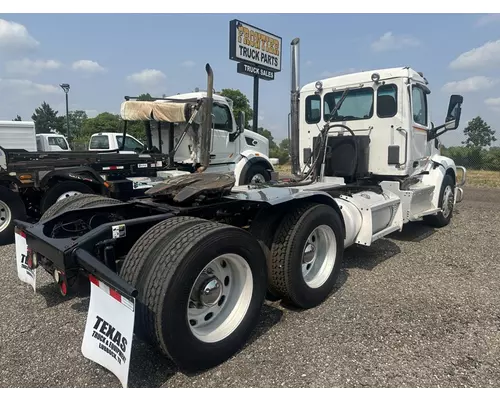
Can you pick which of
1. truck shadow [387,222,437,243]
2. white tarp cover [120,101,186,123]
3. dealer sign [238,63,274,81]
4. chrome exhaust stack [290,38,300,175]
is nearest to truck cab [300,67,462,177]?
chrome exhaust stack [290,38,300,175]

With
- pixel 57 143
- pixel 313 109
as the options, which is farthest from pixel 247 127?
pixel 313 109

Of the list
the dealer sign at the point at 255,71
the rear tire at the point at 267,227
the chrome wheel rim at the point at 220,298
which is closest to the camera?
the chrome wheel rim at the point at 220,298

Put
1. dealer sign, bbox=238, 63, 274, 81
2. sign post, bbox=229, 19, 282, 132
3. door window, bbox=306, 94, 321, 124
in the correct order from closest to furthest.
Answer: door window, bbox=306, 94, 321, 124 → sign post, bbox=229, 19, 282, 132 → dealer sign, bbox=238, 63, 274, 81

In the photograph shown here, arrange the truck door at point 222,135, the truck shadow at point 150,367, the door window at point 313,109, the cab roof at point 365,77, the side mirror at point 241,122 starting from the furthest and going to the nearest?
the side mirror at point 241,122 → the truck door at point 222,135 → the door window at point 313,109 → the cab roof at point 365,77 → the truck shadow at point 150,367

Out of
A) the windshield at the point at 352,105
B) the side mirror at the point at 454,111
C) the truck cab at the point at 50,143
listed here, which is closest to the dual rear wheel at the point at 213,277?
the windshield at the point at 352,105

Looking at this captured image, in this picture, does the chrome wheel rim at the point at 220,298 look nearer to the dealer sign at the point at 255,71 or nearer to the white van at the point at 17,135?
the dealer sign at the point at 255,71

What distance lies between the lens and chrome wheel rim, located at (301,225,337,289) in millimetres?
4020

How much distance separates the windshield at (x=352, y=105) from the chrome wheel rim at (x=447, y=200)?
234 centimetres

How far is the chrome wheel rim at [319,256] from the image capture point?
4020mm

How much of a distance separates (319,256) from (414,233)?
3.56 metres

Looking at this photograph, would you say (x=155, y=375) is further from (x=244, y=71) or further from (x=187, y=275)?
(x=244, y=71)

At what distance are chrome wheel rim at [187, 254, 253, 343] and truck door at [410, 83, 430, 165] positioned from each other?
4.25 metres

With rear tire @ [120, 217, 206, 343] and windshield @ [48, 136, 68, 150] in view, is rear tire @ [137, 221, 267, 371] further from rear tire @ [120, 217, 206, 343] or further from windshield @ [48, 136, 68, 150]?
windshield @ [48, 136, 68, 150]

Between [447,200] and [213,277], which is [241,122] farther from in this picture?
[213,277]
